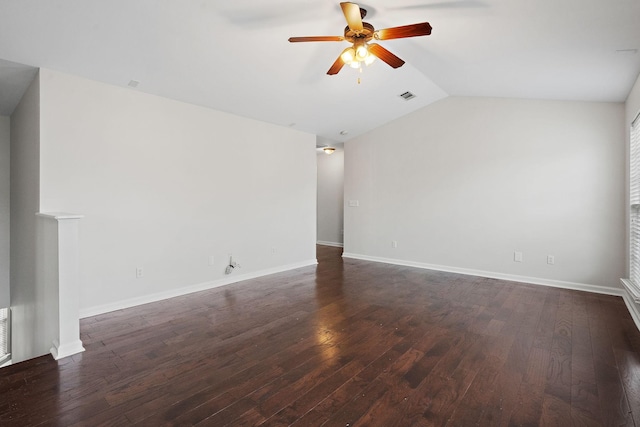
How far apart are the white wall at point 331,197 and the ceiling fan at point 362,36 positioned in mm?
4968

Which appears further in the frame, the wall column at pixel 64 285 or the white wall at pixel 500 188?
the white wall at pixel 500 188

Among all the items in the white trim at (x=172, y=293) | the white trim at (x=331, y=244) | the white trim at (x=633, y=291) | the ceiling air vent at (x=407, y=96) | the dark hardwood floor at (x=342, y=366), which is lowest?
the dark hardwood floor at (x=342, y=366)

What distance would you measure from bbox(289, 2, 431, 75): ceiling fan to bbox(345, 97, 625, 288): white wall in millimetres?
2922

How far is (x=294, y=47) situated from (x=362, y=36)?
95cm

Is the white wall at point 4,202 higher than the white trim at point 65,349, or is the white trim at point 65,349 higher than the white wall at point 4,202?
the white wall at point 4,202

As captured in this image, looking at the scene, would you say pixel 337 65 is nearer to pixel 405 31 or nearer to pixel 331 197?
pixel 405 31

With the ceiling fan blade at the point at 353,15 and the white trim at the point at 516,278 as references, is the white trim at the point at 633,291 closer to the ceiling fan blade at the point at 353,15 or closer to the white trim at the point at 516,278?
the white trim at the point at 516,278

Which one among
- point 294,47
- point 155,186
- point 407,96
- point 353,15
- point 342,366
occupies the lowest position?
point 342,366

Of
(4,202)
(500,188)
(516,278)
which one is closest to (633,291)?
(516,278)

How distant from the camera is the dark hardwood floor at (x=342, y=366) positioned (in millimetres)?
1801

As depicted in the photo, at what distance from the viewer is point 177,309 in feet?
11.5

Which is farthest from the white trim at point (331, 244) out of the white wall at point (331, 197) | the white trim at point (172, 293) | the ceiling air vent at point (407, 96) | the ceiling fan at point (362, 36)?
the ceiling fan at point (362, 36)

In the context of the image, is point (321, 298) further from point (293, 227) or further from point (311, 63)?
point (311, 63)

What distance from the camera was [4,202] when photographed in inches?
178
